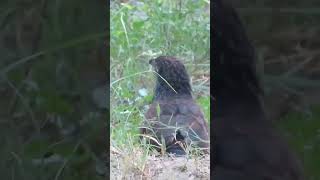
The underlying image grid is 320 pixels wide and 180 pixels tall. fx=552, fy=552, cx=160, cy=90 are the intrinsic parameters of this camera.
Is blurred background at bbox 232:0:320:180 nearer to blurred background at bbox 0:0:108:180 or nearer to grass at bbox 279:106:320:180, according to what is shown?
grass at bbox 279:106:320:180

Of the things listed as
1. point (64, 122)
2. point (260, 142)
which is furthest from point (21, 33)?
point (260, 142)

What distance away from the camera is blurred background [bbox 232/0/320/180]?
4.58 ft

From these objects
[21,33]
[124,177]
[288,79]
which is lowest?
[124,177]

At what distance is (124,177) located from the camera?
1.47 m

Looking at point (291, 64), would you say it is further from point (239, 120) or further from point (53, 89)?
point (53, 89)

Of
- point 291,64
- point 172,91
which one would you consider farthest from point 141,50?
point 291,64

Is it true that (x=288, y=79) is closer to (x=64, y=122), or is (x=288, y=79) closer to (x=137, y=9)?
(x=137, y=9)

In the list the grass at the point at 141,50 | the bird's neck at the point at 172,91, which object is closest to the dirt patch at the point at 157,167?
the grass at the point at 141,50

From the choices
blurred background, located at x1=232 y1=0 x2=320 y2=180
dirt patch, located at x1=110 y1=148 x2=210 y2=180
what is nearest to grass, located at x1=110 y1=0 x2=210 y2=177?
dirt patch, located at x1=110 y1=148 x2=210 y2=180

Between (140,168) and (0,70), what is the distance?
17.6 inches

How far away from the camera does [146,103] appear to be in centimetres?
149

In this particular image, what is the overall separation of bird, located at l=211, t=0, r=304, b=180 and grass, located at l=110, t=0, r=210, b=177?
0.05 meters

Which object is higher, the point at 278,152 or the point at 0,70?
the point at 0,70

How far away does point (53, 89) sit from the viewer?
144cm
